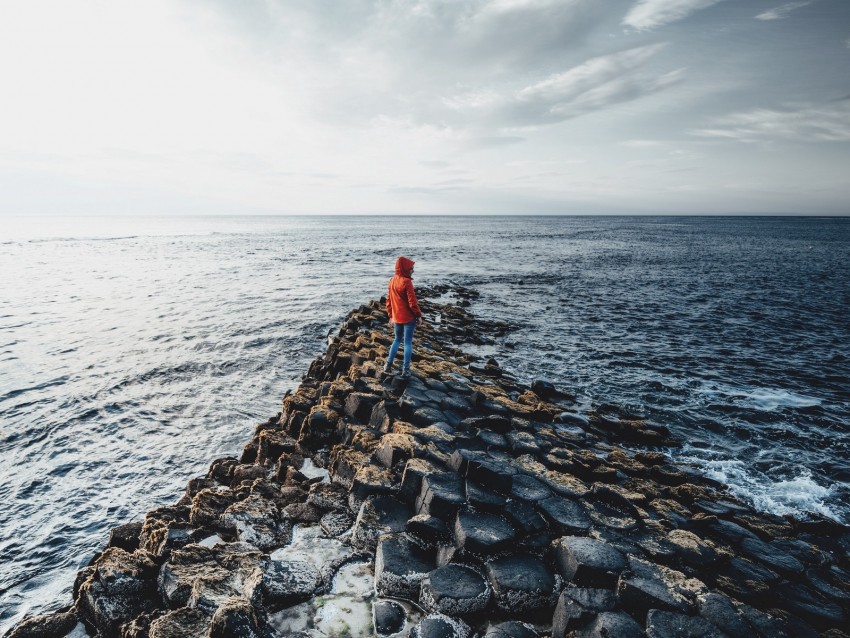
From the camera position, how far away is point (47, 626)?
4676 mm

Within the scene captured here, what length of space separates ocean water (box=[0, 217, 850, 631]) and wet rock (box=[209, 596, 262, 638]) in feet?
12.3

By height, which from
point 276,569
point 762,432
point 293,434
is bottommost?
point 762,432

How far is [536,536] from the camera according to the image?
5328mm

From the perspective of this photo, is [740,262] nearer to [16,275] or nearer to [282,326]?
[282,326]


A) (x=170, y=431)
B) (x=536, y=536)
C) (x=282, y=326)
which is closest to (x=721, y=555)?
(x=536, y=536)

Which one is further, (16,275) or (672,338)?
(16,275)

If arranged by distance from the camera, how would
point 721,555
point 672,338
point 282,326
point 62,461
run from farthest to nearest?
point 282,326 < point 672,338 < point 62,461 < point 721,555

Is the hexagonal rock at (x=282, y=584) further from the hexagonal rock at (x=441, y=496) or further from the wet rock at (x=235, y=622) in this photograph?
the hexagonal rock at (x=441, y=496)

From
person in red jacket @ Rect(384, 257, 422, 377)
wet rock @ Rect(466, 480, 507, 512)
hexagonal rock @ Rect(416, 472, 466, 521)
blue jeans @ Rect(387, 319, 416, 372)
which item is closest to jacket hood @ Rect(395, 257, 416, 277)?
person in red jacket @ Rect(384, 257, 422, 377)

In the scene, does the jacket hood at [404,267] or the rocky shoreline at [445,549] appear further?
the jacket hood at [404,267]

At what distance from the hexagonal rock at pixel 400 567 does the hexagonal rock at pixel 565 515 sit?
1.77 m

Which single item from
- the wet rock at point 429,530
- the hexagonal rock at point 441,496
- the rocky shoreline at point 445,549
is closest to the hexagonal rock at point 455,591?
the rocky shoreline at point 445,549

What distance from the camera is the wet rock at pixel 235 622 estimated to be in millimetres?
3779

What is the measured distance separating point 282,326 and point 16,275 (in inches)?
1243
